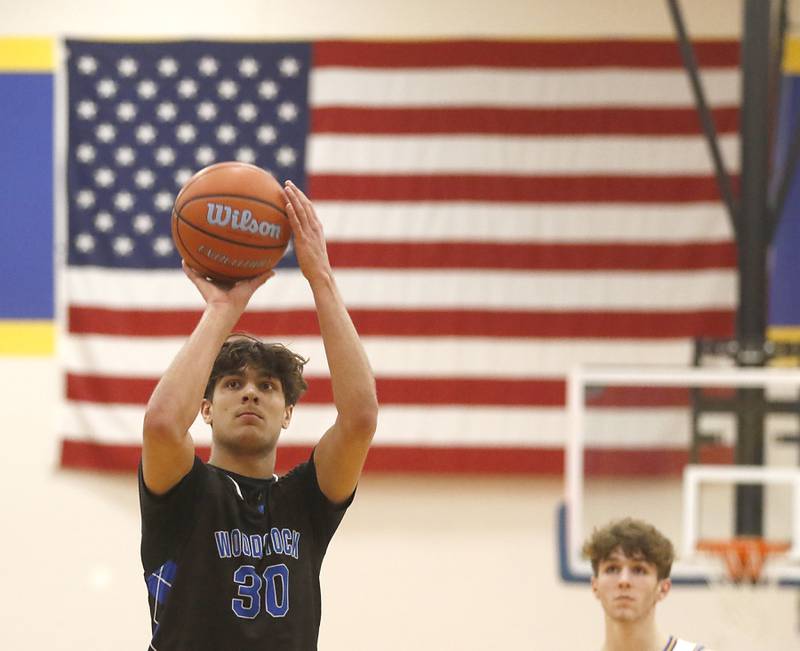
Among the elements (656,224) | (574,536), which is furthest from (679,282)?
(574,536)

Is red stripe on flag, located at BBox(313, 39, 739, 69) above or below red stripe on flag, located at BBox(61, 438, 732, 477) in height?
above

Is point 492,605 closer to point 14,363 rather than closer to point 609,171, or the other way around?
point 609,171

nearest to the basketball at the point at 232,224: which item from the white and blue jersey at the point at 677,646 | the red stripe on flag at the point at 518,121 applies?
the white and blue jersey at the point at 677,646

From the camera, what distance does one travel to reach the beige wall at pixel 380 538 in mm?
7113

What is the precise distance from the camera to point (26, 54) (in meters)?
7.45

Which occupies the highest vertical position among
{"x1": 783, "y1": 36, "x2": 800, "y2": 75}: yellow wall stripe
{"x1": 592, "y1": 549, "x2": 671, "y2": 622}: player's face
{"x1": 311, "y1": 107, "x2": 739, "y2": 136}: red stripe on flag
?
{"x1": 783, "y1": 36, "x2": 800, "y2": 75}: yellow wall stripe

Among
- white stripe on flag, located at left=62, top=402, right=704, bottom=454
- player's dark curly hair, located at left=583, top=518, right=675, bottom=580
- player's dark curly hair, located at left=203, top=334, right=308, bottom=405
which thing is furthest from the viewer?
white stripe on flag, located at left=62, top=402, right=704, bottom=454

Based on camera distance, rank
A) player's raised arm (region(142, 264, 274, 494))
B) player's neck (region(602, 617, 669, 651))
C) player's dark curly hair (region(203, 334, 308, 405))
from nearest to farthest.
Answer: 1. player's raised arm (region(142, 264, 274, 494))
2. player's dark curly hair (region(203, 334, 308, 405))
3. player's neck (region(602, 617, 669, 651))

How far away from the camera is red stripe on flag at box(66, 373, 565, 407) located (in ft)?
23.2

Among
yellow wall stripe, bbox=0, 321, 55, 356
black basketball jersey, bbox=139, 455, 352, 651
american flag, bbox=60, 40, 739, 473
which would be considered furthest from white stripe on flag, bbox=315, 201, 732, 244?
black basketball jersey, bbox=139, 455, 352, 651

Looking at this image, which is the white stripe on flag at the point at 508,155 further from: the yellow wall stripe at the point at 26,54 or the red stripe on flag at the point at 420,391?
the yellow wall stripe at the point at 26,54

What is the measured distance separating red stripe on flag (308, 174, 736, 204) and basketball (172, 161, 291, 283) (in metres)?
4.43

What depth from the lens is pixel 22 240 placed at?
7391 mm

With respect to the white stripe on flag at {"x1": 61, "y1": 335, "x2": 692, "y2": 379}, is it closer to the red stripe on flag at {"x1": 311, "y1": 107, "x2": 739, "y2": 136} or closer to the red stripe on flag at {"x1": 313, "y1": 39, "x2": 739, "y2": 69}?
the red stripe on flag at {"x1": 311, "y1": 107, "x2": 739, "y2": 136}
